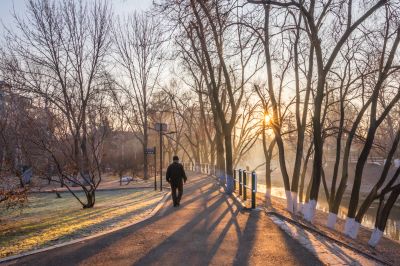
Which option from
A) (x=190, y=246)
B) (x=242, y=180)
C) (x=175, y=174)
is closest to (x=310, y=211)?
(x=242, y=180)

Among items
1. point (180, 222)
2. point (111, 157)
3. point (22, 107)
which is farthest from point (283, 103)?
point (111, 157)

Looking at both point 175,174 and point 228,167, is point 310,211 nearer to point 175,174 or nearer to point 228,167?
point 228,167

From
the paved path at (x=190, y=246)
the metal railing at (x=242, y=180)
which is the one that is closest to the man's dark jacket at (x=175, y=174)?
the metal railing at (x=242, y=180)

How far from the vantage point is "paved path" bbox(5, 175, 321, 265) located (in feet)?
20.1

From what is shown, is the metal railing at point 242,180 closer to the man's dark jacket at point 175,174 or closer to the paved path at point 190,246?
the paved path at point 190,246

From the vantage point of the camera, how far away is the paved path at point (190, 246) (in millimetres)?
6133

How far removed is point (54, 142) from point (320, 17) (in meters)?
11.5

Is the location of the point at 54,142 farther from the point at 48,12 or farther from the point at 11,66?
the point at 48,12

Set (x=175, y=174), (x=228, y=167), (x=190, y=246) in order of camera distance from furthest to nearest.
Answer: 1. (x=228, y=167)
2. (x=175, y=174)
3. (x=190, y=246)

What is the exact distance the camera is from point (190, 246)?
278 inches

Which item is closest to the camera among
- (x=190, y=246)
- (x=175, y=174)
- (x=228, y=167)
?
(x=190, y=246)

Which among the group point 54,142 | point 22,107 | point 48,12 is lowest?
point 54,142

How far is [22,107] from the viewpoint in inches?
797

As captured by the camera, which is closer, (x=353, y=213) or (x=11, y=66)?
(x=353, y=213)
